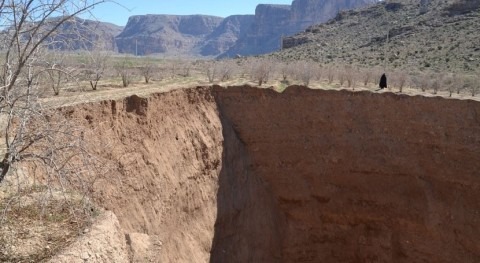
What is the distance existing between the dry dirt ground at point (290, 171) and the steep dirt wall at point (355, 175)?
35mm

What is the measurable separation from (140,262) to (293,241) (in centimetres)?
1012

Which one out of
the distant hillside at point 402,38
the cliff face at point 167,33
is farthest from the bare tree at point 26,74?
the cliff face at point 167,33

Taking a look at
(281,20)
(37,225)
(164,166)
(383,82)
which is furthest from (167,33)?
Result: (37,225)

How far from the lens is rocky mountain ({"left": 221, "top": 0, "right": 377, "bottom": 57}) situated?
90.9m

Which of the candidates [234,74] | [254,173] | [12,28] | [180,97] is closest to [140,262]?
[12,28]

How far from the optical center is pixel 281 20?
96.4 meters

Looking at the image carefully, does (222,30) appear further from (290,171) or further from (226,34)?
(290,171)

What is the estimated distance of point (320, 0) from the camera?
92.1 metres

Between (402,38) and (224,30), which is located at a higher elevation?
(224,30)

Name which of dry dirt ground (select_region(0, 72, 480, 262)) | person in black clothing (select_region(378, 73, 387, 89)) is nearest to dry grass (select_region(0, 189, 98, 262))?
dry dirt ground (select_region(0, 72, 480, 262))

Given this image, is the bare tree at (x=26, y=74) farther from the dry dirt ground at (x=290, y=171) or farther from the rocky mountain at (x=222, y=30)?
the rocky mountain at (x=222, y=30)

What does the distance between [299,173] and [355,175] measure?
1.96 meters

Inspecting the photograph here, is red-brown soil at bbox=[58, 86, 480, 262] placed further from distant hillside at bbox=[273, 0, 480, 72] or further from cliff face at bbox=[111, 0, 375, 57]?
cliff face at bbox=[111, 0, 375, 57]

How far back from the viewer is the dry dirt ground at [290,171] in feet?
46.6
